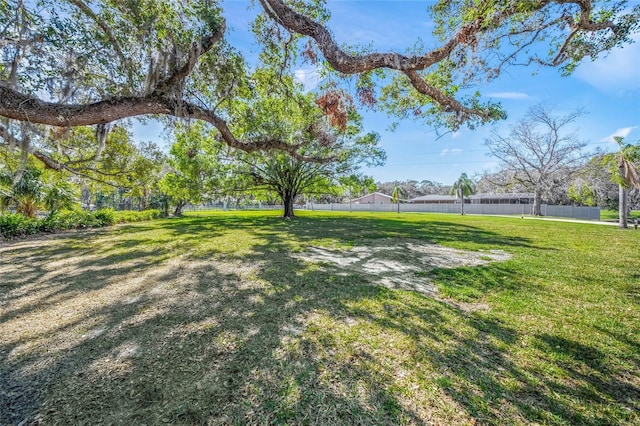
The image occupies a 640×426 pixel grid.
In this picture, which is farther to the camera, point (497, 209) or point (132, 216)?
point (497, 209)

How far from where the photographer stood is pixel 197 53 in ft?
12.8

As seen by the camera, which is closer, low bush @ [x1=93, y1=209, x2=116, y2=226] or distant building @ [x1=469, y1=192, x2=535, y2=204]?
low bush @ [x1=93, y1=209, x2=116, y2=226]

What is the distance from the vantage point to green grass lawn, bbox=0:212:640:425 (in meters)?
1.60

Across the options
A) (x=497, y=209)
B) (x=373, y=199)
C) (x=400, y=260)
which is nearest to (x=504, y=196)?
(x=497, y=209)

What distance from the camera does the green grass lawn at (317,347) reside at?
5.25 feet

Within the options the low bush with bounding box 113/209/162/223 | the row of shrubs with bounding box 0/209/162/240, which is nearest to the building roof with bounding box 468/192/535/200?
the low bush with bounding box 113/209/162/223

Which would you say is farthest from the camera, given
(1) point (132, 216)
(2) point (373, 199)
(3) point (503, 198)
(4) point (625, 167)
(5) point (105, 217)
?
(2) point (373, 199)

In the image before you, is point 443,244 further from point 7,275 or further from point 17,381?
point 7,275

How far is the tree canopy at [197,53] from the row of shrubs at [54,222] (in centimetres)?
632

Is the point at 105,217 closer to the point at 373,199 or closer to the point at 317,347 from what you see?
the point at 317,347

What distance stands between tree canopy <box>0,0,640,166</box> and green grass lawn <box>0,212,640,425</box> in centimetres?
248

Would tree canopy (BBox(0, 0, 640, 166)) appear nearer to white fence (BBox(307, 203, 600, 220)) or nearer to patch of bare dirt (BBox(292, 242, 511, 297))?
patch of bare dirt (BBox(292, 242, 511, 297))

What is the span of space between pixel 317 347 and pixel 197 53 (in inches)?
176

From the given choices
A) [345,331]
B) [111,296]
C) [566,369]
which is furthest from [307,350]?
[111,296]
